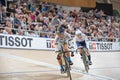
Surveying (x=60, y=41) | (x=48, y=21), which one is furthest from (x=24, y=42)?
(x=60, y=41)

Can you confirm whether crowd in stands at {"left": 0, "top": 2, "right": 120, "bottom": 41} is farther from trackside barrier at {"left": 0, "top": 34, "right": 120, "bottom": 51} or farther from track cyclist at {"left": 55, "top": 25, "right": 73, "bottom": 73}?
track cyclist at {"left": 55, "top": 25, "right": 73, "bottom": 73}

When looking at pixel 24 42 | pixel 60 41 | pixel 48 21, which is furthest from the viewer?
pixel 48 21

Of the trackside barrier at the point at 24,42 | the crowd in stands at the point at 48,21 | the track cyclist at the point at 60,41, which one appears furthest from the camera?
the crowd in stands at the point at 48,21

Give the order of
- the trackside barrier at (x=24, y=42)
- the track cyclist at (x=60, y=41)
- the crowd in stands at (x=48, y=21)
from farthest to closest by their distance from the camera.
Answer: the crowd in stands at (x=48, y=21) → the trackside barrier at (x=24, y=42) → the track cyclist at (x=60, y=41)

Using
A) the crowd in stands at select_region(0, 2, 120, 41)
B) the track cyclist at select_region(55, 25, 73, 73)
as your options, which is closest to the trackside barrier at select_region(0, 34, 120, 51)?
the crowd in stands at select_region(0, 2, 120, 41)

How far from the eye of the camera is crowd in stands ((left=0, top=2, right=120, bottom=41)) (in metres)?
18.6

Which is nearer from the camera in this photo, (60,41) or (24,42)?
(60,41)

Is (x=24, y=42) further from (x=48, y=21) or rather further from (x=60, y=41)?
(x=60, y=41)

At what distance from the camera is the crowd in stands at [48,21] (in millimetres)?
18562

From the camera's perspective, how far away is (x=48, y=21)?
21.2m

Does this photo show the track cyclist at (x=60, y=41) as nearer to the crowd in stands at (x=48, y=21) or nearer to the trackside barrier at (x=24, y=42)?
the crowd in stands at (x=48, y=21)

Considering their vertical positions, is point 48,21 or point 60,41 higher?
point 48,21

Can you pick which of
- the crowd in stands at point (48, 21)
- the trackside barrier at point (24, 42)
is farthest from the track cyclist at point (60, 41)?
the trackside barrier at point (24, 42)

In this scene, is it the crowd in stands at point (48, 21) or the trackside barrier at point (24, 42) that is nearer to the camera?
the trackside barrier at point (24, 42)
